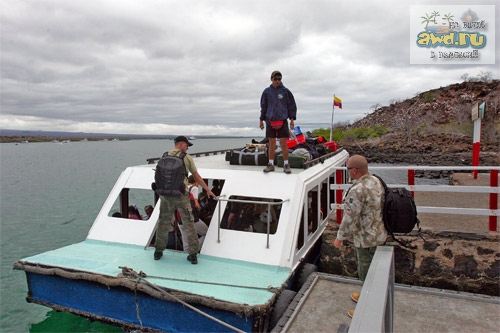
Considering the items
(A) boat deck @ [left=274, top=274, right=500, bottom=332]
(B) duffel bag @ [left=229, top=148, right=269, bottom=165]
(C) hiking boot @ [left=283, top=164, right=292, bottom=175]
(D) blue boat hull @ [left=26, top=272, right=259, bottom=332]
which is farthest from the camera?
(B) duffel bag @ [left=229, top=148, right=269, bottom=165]

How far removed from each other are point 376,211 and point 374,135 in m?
68.8

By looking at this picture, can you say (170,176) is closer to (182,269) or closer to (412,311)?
(182,269)

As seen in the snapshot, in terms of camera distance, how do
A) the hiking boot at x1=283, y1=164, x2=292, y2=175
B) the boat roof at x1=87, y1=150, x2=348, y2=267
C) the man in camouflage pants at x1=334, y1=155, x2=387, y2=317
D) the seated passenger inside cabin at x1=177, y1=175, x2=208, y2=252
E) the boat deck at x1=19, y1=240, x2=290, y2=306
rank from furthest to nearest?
the hiking boot at x1=283, y1=164, x2=292, y2=175
the seated passenger inside cabin at x1=177, y1=175, x2=208, y2=252
the boat roof at x1=87, y1=150, x2=348, y2=267
the boat deck at x1=19, y1=240, x2=290, y2=306
the man in camouflage pants at x1=334, y1=155, x2=387, y2=317

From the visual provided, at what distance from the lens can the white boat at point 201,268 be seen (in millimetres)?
4617

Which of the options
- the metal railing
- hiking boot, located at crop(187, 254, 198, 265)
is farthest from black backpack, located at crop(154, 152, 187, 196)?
the metal railing

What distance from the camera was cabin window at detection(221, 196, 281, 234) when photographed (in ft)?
21.3

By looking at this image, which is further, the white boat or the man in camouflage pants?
the white boat

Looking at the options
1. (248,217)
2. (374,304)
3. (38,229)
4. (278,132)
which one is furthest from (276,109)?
(38,229)

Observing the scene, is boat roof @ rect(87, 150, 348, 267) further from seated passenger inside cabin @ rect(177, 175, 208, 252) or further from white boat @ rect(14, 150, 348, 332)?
seated passenger inside cabin @ rect(177, 175, 208, 252)

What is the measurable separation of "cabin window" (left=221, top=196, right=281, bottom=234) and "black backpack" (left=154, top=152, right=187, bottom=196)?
1209 millimetres

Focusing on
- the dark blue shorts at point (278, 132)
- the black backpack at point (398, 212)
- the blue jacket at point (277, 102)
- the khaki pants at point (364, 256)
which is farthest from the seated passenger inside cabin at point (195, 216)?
the black backpack at point (398, 212)

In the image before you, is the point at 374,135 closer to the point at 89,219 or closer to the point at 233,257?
the point at 89,219

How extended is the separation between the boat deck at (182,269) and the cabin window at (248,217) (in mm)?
912

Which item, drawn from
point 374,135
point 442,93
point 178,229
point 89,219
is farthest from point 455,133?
point 178,229
